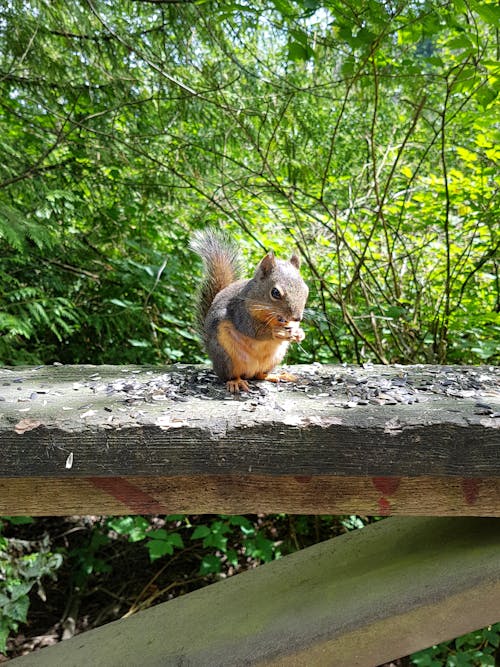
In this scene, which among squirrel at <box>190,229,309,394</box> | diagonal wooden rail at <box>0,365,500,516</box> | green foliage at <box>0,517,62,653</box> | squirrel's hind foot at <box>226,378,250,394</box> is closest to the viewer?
diagonal wooden rail at <box>0,365,500,516</box>

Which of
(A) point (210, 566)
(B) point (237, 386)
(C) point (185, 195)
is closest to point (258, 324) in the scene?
(B) point (237, 386)

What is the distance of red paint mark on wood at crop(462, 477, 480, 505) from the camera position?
1094mm

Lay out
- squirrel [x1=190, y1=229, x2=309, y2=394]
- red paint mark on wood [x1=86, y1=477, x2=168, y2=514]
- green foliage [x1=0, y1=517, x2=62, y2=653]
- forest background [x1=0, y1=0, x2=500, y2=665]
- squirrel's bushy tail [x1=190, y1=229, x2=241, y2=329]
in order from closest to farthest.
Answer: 1. red paint mark on wood [x1=86, y1=477, x2=168, y2=514]
2. squirrel [x1=190, y1=229, x2=309, y2=394]
3. squirrel's bushy tail [x1=190, y1=229, x2=241, y2=329]
4. green foliage [x1=0, y1=517, x2=62, y2=653]
5. forest background [x1=0, y1=0, x2=500, y2=665]

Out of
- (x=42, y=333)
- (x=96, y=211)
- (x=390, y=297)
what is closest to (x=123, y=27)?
(x=96, y=211)

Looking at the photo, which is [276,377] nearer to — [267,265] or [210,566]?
[267,265]

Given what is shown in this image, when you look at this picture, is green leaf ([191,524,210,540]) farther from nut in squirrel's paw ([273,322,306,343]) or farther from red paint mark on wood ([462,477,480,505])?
red paint mark on wood ([462,477,480,505])

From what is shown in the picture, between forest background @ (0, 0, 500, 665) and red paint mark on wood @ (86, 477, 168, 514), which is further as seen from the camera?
forest background @ (0, 0, 500, 665)

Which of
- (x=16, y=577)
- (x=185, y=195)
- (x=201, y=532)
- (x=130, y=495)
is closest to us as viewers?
(x=130, y=495)

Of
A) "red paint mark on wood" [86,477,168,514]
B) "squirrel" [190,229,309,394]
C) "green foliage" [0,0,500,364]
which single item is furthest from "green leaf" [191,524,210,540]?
"red paint mark on wood" [86,477,168,514]

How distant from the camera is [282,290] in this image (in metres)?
1.35

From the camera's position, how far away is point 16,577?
2.21 metres

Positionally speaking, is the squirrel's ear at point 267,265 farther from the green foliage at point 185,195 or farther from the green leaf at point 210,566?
the green leaf at point 210,566

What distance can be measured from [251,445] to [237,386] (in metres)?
0.33

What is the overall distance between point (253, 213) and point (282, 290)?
1.61 meters
